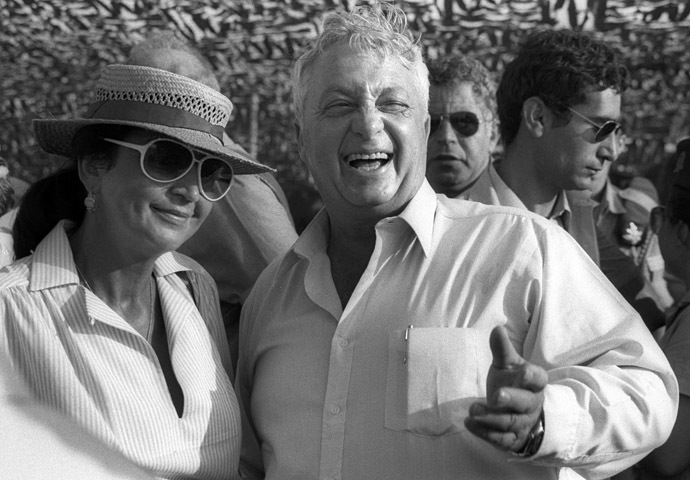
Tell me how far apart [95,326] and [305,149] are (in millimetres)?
832

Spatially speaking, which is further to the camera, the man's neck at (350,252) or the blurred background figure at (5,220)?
the blurred background figure at (5,220)

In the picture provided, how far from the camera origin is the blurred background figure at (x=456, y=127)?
4.47 m

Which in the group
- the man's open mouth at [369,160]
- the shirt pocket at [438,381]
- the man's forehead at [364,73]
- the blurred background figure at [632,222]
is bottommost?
the blurred background figure at [632,222]

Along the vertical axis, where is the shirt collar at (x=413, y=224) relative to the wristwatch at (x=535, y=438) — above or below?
above

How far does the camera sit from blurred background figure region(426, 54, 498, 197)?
447cm

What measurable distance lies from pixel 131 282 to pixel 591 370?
1209 millimetres

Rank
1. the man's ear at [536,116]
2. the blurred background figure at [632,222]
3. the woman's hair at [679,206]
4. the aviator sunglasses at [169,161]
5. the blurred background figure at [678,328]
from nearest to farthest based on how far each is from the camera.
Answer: the aviator sunglasses at [169,161], the blurred background figure at [678,328], the woman's hair at [679,206], the man's ear at [536,116], the blurred background figure at [632,222]

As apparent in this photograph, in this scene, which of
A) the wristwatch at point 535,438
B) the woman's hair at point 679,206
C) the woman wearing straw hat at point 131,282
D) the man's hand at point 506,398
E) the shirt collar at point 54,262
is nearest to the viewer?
the man's hand at point 506,398

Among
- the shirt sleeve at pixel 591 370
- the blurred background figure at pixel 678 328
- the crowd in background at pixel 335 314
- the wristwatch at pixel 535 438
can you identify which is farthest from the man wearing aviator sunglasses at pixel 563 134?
the wristwatch at pixel 535 438

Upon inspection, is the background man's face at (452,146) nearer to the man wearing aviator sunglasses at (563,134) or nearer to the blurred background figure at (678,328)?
the man wearing aviator sunglasses at (563,134)

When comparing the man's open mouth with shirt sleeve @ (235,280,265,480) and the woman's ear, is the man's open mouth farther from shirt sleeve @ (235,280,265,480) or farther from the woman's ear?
the woman's ear

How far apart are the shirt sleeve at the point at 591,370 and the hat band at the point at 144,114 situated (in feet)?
3.19

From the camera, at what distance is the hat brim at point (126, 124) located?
8.59 feet

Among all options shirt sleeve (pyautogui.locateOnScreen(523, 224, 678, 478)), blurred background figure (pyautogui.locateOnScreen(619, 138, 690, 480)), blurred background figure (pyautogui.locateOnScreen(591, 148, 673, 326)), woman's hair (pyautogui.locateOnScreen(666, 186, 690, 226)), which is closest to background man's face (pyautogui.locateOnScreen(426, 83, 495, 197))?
blurred background figure (pyautogui.locateOnScreen(591, 148, 673, 326))
